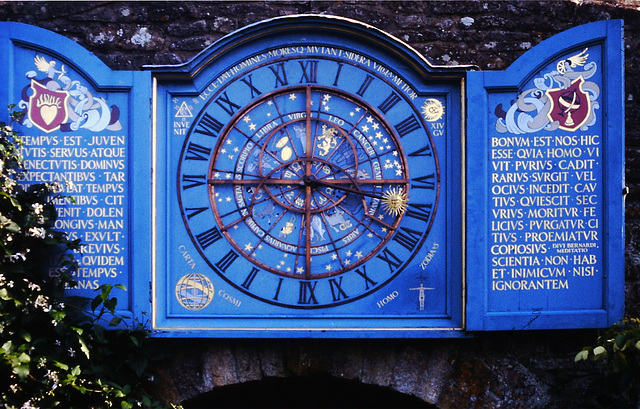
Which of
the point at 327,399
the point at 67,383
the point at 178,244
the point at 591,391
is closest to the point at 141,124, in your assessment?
the point at 178,244

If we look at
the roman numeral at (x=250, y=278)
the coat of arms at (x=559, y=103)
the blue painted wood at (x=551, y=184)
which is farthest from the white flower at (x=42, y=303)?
the coat of arms at (x=559, y=103)

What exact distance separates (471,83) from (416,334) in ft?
5.37

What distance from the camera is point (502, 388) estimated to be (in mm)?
4602

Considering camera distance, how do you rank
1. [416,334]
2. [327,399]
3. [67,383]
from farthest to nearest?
[327,399] < [416,334] < [67,383]

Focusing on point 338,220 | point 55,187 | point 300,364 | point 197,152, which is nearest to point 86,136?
point 55,187

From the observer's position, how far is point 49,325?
435cm

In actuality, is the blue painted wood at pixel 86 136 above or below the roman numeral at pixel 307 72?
below

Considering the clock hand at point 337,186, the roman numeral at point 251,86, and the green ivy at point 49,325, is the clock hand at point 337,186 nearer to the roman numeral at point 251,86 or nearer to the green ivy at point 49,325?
the roman numeral at point 251,86

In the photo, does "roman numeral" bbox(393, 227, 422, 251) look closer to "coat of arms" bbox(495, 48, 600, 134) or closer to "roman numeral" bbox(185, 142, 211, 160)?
"coat of arms" bbox(495, 48, 600, 134)

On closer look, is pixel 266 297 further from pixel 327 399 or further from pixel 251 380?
pixel 327 399

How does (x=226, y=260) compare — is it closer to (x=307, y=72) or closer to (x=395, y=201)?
(x=395, y=201)

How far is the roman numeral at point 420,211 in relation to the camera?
4641 mm

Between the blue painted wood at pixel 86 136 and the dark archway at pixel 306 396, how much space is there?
4.29 feet

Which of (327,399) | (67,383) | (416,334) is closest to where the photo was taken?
(67,383)
